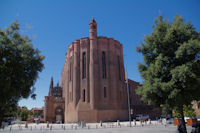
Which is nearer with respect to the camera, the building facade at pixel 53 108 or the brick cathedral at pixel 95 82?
the brick cathedral at pixel 95 82

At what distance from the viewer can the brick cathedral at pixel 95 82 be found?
4259cm

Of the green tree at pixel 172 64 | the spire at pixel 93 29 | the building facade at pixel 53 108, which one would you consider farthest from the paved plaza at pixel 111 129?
the building facade at pixel 53 108

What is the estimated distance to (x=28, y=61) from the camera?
472 inches

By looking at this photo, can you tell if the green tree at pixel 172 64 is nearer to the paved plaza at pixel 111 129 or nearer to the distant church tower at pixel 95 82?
the paved plaza at pixel 111 129

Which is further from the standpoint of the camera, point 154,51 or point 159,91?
point 154,51

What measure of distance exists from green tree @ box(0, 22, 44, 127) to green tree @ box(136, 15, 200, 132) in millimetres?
8086

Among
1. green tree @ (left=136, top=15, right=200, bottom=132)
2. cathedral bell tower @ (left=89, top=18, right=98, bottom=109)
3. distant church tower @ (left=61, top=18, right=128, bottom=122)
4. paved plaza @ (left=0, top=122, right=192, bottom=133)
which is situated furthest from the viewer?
cathedral bell tower @ (left=89, top=18, right=98, bottom=109)

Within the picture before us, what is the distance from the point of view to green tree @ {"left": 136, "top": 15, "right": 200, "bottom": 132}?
10297mm

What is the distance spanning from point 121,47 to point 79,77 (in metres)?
17.2

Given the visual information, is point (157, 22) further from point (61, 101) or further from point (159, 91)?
point (61, 101)

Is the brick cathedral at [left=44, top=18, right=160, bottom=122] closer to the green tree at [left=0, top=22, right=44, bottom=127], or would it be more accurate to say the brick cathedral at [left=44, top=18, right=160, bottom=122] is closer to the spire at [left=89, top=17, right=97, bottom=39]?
the spire at [left=89, top=17, right=97, bottom=39]

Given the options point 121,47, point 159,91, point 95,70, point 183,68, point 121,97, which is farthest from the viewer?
point 121,47

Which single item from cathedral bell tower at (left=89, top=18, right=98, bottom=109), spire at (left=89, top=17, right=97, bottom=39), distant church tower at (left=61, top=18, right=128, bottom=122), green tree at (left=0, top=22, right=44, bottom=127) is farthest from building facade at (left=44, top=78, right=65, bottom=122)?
green tree at (left=0, top=22, right=44, bottom=127)

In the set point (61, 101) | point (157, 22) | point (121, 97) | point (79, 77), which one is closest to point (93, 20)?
point (79, 77)
